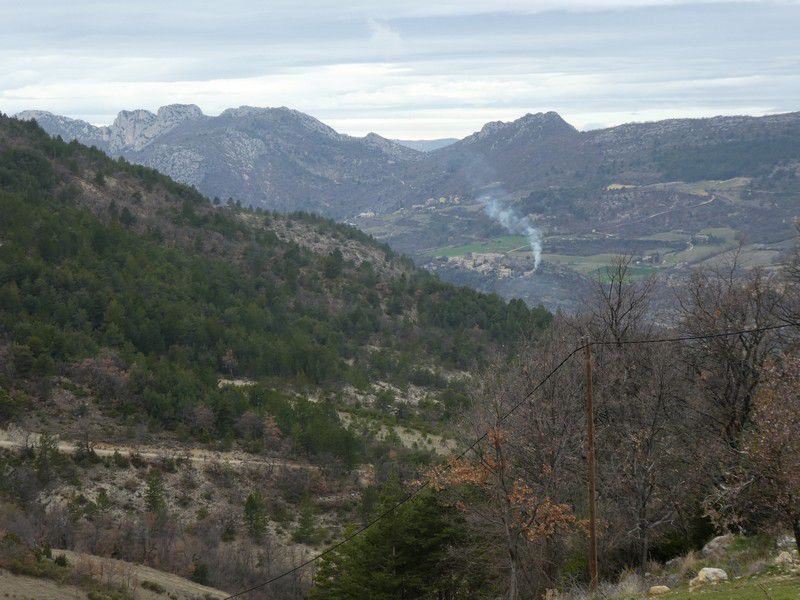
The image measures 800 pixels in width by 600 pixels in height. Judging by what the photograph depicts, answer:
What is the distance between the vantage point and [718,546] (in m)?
19.2

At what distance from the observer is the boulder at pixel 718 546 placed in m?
18.8

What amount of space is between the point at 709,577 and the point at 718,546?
3860 millimetres

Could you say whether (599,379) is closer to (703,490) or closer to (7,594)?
(703,490)

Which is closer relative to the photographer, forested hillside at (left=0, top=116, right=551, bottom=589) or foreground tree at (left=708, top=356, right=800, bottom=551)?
foreground tree at (left=708, top=356, right=800, bottom=551)

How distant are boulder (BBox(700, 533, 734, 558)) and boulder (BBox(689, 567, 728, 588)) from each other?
9.72 ft

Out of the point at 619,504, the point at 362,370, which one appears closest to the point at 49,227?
the point at 362,370

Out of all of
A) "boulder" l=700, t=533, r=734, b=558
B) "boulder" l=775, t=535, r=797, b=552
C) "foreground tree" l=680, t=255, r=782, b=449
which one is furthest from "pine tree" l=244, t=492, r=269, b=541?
"boulder" l=775, t=535, r=797, b=552

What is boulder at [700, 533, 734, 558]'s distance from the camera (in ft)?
61.7

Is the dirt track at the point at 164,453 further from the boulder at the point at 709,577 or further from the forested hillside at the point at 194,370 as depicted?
the boulder at the point at 709,577

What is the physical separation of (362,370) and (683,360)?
122ft

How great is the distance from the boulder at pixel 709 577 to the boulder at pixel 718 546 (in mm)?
2962

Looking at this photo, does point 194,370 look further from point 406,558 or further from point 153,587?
point 406,558

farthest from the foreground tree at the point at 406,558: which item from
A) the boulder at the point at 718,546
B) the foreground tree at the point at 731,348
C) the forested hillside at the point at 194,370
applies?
the foreground tree at the point at 731,348

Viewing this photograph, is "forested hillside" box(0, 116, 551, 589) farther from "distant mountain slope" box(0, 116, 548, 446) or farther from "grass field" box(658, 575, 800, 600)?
"grass field" box(658, 575, 800, 600)
